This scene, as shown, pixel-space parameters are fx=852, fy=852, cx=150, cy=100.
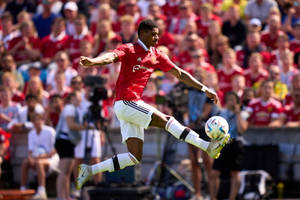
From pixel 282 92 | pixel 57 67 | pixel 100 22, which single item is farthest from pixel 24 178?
pixel 282 92

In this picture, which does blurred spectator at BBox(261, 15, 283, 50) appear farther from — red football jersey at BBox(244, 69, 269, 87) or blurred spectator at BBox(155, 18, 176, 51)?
blurred spectator at BBox(155, 18, 176, 51)

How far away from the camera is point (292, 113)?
15.7 m

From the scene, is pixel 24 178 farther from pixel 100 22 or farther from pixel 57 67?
pixel 100 22

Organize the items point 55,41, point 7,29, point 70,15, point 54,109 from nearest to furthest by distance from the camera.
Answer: point 54,109 < point 55,41 < point 70,15 < point 7,29

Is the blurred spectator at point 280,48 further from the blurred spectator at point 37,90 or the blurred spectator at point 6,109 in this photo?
the blurred spectator at point 6,109

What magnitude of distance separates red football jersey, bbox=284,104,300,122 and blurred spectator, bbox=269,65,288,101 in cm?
29

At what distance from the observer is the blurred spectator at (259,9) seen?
1809 cm

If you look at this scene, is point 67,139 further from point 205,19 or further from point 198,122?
point 205,19

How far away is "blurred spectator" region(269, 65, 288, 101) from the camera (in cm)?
1591

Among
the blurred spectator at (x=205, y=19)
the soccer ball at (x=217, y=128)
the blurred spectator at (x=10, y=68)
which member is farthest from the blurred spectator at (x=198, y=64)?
the soccer ball at (x=217, y=128)

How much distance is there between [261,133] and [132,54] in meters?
5.60

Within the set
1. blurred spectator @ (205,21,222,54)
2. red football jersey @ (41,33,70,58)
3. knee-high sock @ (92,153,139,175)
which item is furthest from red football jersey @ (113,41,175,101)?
red football jersey @ (41,33,70,58)

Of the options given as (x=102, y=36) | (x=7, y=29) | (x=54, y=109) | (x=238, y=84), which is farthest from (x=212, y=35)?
(x=7, y=29)

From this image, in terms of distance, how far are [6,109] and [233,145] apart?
5.25 m
